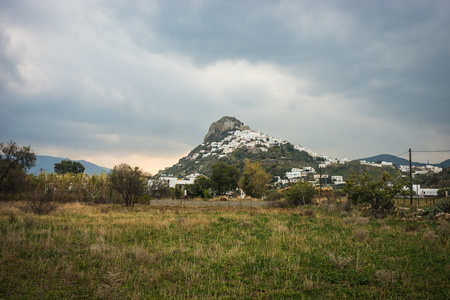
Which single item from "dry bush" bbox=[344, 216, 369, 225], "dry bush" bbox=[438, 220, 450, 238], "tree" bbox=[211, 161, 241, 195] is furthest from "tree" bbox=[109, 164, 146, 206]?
"dry bush" bbox=[438, 220, 450, 238]

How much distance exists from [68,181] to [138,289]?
4163cm

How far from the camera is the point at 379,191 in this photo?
70.7ft

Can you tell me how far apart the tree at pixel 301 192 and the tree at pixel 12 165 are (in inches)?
1458

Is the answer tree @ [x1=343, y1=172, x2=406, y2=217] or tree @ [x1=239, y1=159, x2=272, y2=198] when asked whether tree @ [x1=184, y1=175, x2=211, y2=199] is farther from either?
tree @ [x1=343, y1=172, x2=406, y2=217]

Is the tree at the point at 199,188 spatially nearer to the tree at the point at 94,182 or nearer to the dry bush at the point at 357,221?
the tree at the point at 94,182

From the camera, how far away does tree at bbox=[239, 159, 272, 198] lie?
178 feet

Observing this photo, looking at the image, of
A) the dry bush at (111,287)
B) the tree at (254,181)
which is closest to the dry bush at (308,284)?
the dry bush at (111,287)

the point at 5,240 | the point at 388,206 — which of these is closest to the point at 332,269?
the point at 5,240

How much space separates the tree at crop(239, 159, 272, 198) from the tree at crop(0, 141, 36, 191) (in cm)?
3713

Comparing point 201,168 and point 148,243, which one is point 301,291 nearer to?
point 148,243

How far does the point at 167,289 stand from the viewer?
6395 millimetres

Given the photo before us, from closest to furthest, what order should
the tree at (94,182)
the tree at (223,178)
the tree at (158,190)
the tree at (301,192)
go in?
the tree at (301,192) < the tree at (94,182) < the tree at (158,190) < the tree at (223,178)

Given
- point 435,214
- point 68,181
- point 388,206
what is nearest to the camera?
point 435,214

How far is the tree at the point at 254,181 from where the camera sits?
178ft
